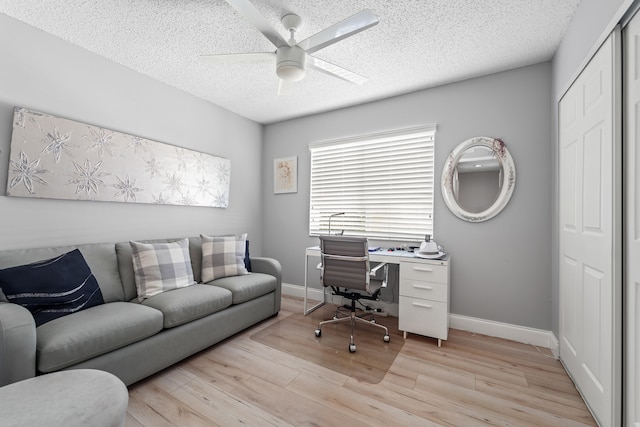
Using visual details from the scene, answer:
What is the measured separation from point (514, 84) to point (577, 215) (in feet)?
4.77

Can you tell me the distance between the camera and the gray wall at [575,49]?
1.39 metres

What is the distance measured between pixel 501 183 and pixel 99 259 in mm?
3660

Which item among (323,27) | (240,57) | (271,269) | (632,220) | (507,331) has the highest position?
(323,27)

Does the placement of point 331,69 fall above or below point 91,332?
above

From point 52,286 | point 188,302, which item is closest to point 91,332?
point 52,286

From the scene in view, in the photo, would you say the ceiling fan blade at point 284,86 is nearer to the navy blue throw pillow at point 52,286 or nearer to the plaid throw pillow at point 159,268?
the plaid throw pillow at point 159,268

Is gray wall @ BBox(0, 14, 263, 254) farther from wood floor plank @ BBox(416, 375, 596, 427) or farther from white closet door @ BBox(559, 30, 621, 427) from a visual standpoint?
white closet door @ BBox(559, 30, 621, 427)

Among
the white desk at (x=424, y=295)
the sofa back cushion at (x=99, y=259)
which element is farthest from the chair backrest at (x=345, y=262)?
the sofa back cushion at (x=99, y=259)

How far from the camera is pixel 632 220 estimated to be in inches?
49.4

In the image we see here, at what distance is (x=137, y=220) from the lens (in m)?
2.68

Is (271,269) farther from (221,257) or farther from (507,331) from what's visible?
(507,331)

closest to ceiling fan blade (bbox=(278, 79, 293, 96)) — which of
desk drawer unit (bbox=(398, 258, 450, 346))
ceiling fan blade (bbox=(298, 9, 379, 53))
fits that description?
ceiling fan blade (bbox=(298, 9, 379, 53))

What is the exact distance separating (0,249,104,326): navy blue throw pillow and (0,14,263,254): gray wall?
0.45m

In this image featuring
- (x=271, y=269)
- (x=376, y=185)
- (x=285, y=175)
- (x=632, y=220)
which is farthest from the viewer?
(x=285, y=175)
